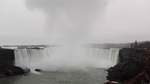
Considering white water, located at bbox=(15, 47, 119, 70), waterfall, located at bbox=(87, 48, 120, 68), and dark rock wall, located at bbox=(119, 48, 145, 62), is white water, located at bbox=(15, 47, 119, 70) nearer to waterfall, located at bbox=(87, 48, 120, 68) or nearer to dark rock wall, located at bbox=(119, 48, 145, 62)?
waterfall, located at bbox=(87, 48, 120, 68)

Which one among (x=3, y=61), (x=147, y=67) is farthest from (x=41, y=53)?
(x=147, y=67)

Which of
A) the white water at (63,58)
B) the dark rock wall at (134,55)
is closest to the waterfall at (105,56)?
the white water at (63,58)

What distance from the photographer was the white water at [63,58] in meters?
65.0

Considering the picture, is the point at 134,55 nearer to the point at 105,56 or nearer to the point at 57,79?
the point at 57,79

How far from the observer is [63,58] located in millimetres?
79000

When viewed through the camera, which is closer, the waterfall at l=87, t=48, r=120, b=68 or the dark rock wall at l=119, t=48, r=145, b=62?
the dark rock wall at l=119, t=48, r=145, b=62

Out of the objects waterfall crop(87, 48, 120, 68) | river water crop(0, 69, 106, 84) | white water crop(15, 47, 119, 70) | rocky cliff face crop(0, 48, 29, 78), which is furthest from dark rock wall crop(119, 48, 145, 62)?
rocky cliff face crop(0, 48, 29, 78)

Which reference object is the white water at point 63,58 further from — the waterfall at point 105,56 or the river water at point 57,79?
the river water at point 57,79

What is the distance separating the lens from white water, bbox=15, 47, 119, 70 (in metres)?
65.0

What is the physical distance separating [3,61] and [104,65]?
2575 centimetres

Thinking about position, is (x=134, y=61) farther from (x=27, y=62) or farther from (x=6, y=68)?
(x=27, y=62)

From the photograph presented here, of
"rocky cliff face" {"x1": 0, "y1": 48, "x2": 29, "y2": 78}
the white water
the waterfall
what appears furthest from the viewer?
the waterfall

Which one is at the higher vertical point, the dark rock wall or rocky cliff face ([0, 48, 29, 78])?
the dark rock wall

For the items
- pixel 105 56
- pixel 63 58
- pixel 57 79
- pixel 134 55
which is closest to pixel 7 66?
pixel 57 79
